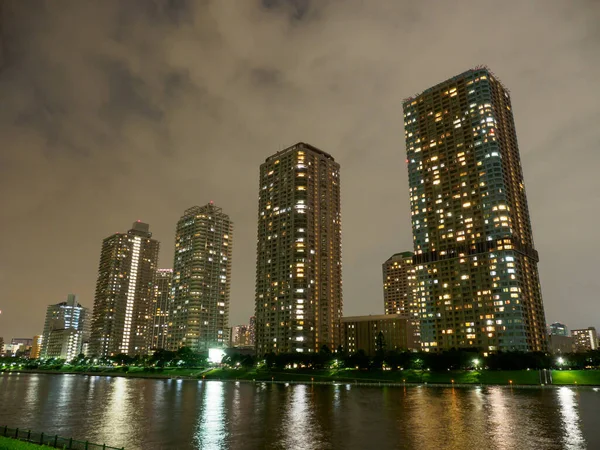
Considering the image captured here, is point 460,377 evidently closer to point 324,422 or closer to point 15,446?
point 324,422

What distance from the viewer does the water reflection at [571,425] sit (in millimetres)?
55125

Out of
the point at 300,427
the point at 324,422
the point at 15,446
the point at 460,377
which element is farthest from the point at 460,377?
the point at 15,446

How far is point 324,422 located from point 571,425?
36797mm

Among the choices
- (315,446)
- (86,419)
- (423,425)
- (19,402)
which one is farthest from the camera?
(19,402)

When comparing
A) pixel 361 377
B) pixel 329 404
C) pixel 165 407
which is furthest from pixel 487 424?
pixel 361 377

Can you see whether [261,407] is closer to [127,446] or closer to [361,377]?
[127,446]

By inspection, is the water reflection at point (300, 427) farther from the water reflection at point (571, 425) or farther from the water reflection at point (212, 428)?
the water reflection at point (571, 425)

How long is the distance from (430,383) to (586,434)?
102 metres

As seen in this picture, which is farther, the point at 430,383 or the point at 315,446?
the point at 430,383

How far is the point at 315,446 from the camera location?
5372 cm

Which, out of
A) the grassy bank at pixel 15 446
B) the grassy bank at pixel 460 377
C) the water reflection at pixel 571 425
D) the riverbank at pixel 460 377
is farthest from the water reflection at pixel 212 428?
the grassy bank at pixel 460 377

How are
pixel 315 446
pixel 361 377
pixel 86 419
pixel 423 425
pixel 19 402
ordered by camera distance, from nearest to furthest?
1. pixel 315 446
2. pixel 423 425
3. pixel 86 419
4. pixel 19 402
5. pixel 361 377

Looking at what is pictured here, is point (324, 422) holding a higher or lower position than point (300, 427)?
higher

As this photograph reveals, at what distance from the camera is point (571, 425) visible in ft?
219
